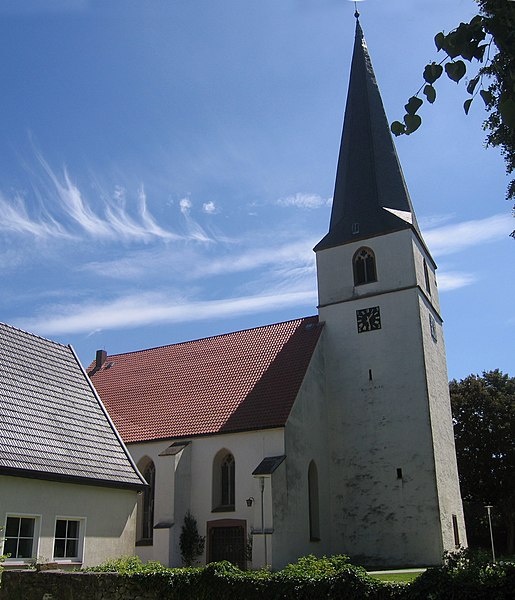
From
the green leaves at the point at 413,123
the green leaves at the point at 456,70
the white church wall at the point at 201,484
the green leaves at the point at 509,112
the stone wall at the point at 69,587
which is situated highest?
the green leaves at the point at 456,70

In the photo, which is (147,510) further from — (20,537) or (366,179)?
(366,179)

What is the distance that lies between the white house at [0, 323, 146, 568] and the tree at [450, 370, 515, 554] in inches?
990

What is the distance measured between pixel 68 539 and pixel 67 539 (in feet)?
0.10

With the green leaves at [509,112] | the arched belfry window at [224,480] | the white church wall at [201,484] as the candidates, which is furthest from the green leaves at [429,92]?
the arched belfry window at [224,480]

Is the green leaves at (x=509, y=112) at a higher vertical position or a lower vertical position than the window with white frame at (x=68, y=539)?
higher

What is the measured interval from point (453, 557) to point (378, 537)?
15.6 m

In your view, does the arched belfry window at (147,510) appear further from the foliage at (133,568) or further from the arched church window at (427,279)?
the arched church window at (427,279)

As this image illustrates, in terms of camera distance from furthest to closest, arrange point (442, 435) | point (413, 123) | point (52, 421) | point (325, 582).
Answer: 1. point (442, 435)
2. point (52, 421)
3. point (325, 582)
4. point (413, 123)

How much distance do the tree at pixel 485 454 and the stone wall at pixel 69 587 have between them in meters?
28.9

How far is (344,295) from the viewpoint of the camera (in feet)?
88.5

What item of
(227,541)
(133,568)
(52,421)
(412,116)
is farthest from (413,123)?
(227,541)

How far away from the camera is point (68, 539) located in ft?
46.8

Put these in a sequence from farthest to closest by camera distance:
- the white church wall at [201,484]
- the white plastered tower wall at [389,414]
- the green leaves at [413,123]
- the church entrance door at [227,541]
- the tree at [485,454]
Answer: the tree at [485,454], the white plastered tower wall at [389,414], the white church wall at [201,484], the church entrance door at [227,541], the green leaves at [413,123]

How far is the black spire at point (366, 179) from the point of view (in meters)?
27.4
